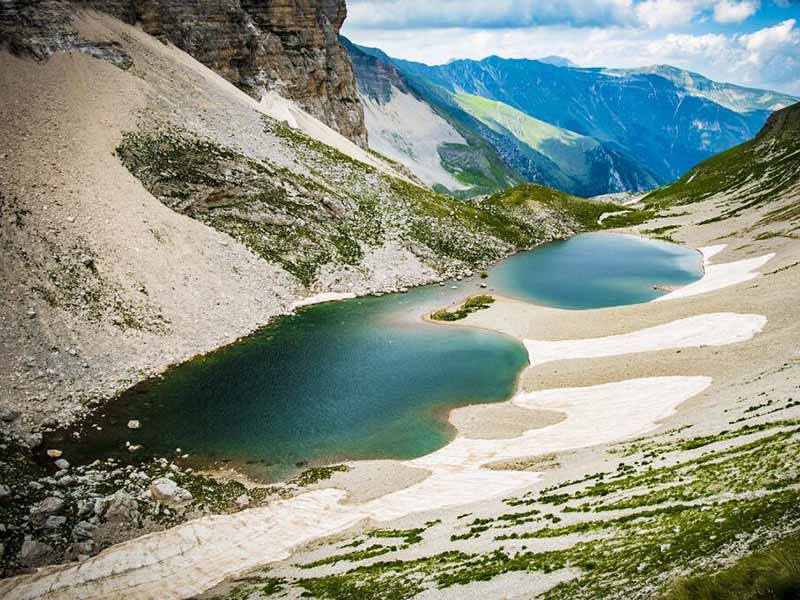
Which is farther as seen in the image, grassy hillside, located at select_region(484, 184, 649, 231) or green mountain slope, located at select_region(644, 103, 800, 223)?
green mountain slope, located at select_region(644, 103, 800, 223)

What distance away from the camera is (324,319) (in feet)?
212

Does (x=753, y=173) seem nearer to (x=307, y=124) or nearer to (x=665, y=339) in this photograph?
(x=307, y=124)

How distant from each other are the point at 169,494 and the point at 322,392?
53.9 feet

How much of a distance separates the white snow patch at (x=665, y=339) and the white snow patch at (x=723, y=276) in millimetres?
16154

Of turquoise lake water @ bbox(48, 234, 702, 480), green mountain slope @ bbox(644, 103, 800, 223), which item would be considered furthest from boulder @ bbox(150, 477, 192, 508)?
green mountain slope @ bbox(644, 103, 800, 223)

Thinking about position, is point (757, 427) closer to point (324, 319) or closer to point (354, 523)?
point (354, 523)

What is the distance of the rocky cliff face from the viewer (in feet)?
290

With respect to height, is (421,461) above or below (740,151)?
below

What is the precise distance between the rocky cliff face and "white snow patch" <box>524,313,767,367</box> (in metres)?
70.7

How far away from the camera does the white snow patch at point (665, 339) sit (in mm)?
49250

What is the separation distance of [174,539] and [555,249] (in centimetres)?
9238

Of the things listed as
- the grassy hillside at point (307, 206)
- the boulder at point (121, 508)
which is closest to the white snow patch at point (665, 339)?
the grassy hillside at point (307, 206)

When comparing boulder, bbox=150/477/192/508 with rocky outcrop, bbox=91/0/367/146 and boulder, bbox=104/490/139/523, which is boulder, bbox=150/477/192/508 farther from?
rocky outcrop, bbox=91/0/367/146

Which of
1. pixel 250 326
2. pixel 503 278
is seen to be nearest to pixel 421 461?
pixel 250 326
